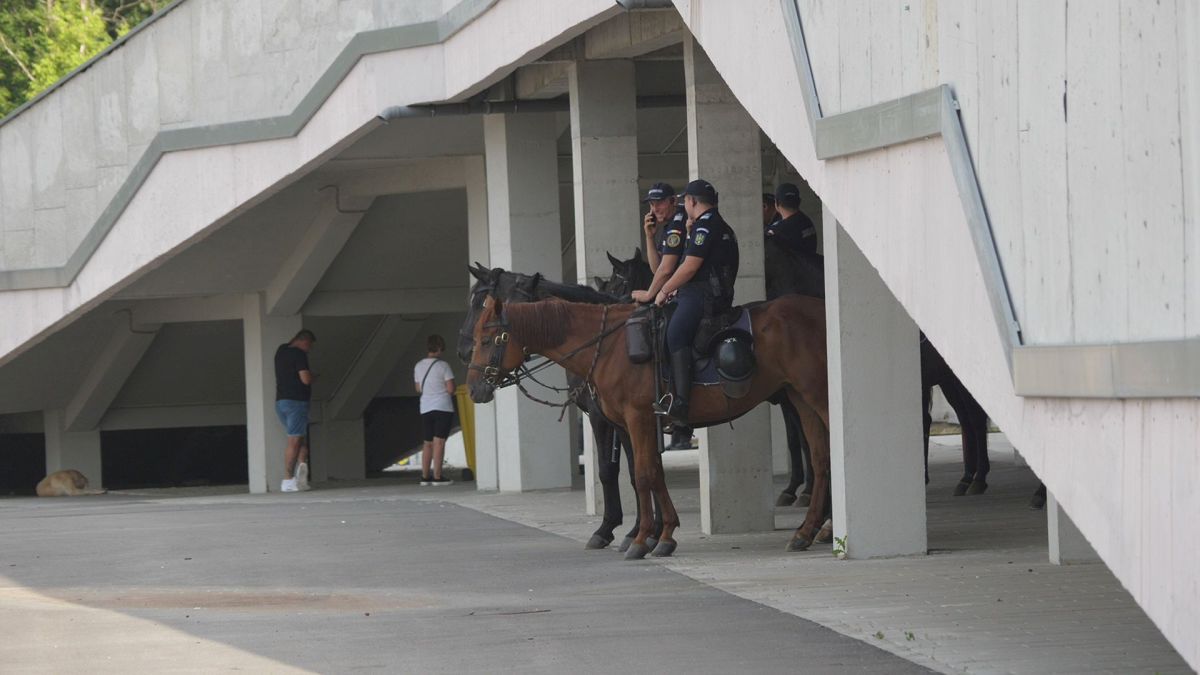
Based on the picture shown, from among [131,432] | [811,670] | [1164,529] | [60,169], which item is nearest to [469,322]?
[811,670]

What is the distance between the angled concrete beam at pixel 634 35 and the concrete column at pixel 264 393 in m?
9.02

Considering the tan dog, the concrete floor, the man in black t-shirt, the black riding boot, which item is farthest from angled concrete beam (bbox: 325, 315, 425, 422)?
the black riding boot

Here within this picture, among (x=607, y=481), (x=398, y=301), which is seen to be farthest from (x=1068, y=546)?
(x=398, y=301)

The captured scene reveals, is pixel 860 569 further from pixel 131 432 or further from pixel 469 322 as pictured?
pixel 131 432

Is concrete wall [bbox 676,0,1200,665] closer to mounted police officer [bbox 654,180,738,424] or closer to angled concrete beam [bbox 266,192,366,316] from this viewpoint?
mounted police officer [bbox 654,180,738,424]

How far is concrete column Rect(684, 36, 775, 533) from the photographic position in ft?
46.1

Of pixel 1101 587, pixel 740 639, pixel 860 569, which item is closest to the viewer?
pixel 740 639

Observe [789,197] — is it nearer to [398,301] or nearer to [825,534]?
[825,534]

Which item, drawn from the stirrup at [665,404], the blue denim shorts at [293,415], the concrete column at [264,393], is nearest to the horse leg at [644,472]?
the stirrup at [665,404]

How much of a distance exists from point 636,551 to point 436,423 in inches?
419

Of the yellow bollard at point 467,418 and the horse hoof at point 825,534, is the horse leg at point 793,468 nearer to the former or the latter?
the horse hoof at point 825,534

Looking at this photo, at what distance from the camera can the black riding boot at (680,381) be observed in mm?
12078

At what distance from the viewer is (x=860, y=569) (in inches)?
445

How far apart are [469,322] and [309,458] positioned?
15.8 meters
